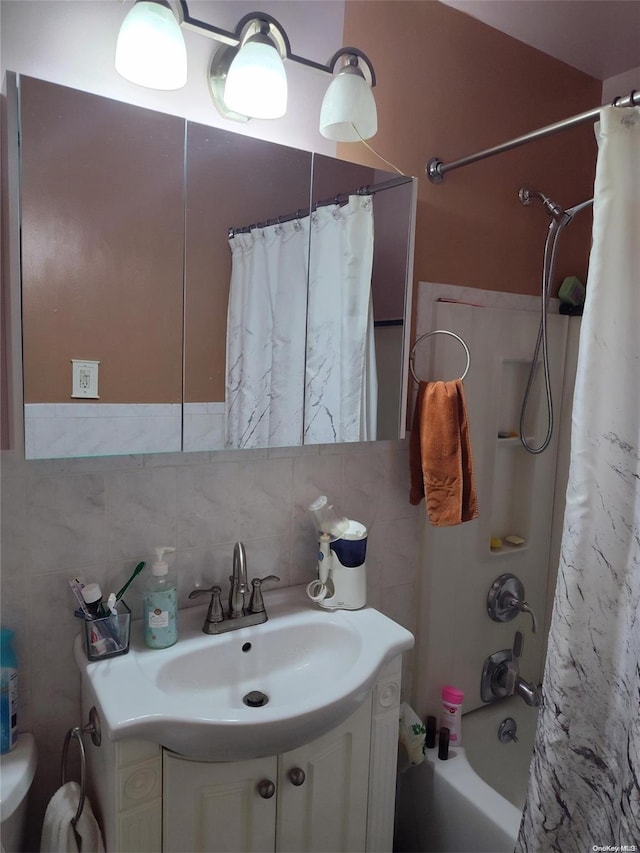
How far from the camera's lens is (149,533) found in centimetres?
132

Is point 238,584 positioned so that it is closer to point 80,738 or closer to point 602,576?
point 80,738

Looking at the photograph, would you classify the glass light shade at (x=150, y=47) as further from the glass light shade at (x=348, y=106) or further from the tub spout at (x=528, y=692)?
the tub spout at (x=528, y=692)

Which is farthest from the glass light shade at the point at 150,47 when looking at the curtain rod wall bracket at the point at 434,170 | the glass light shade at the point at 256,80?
the curtain rod wall bracket at the point at 434,170

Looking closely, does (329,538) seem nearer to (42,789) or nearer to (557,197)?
(42,789)

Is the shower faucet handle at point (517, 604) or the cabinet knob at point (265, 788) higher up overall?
the shower faucet handle at point (517, 604)

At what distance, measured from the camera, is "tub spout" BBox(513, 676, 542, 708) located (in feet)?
6.05

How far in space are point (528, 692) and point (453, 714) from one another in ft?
1.00

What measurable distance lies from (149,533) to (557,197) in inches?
67.2

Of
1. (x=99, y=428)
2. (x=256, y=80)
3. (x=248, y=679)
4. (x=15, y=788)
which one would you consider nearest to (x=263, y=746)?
(x=248, y=679)

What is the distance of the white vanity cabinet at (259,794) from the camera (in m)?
1.05

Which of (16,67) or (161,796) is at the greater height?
(16,67)

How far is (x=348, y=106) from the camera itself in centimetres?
135

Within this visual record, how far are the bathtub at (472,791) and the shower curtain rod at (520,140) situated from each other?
1671 mm

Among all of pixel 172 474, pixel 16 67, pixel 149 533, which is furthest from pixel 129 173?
pixel 149 533
